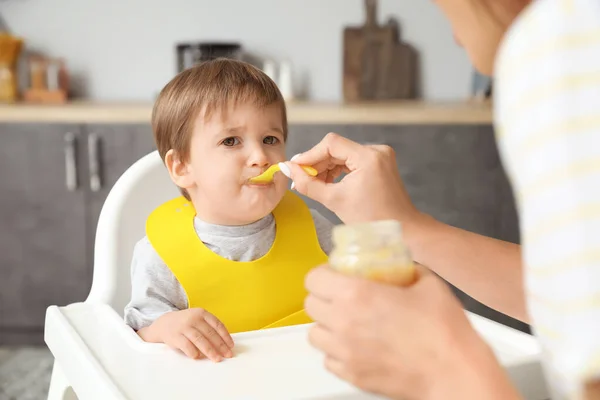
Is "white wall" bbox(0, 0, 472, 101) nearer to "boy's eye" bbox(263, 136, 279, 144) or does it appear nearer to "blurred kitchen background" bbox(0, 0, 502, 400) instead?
"blurred kitchen background" bbox(0, 0, 502, 400)

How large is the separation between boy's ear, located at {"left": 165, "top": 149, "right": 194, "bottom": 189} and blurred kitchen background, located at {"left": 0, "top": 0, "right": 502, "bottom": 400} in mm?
1339

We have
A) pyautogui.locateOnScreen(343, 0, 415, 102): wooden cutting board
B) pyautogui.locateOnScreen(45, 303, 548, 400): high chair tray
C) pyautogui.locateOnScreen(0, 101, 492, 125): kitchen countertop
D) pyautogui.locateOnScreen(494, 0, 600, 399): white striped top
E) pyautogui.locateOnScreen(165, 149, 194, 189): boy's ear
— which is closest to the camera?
pyautogui.locateOnScreen(494, 0, 600, 399): white striped top

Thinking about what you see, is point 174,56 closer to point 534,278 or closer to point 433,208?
point 433,208

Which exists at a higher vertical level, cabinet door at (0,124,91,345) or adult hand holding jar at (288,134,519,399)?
adult hand holding jar at (288,134,519,399)

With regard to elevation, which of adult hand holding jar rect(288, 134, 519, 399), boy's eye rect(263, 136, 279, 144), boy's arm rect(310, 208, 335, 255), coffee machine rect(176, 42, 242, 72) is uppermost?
coffee machine rect(176, 42, 242, 72)

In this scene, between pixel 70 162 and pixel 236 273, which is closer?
pixel 236 273

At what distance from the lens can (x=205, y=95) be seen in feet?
4.34

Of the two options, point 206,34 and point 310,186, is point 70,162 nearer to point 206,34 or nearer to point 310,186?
point 206,34

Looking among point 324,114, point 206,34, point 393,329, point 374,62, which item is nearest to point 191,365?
point 393,329

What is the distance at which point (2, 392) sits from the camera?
250 cm

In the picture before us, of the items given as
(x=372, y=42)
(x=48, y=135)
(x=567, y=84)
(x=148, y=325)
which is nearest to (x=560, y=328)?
(x=567, y=84)

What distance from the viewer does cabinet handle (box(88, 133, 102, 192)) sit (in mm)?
2771

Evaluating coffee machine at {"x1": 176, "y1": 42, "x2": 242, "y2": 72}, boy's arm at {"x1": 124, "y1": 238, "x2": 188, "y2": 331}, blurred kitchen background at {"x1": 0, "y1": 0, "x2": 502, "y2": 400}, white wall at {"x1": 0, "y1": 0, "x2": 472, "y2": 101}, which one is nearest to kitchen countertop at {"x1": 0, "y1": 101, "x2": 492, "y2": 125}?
A: blurred kitchen background at {"x1": 0, "y1": 0, "x2": 502, "y2": 400}

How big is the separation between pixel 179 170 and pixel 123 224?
145 mm
